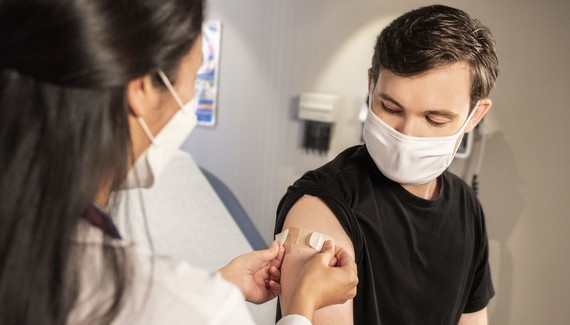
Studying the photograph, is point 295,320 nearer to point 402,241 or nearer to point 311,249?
point 311,249

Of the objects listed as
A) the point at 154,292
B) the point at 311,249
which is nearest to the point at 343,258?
the point at 311,249

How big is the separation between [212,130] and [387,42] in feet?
8.28

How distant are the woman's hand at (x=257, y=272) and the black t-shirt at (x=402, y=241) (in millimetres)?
82

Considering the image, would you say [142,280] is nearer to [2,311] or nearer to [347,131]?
[2,311]

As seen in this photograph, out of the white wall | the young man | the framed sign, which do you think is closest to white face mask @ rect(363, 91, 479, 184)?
the young man

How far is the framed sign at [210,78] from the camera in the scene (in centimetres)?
340

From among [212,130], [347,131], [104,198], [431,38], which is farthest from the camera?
[212,130]

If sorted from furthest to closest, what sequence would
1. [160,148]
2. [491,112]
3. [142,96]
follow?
[491,112] → [160,148] → [142,96]

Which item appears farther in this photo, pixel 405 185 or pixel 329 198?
pixel 405 185

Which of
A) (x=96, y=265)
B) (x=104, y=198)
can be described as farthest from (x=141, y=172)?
(x=96, y=265)

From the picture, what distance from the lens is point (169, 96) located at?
73cm

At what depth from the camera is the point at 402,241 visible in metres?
1.17

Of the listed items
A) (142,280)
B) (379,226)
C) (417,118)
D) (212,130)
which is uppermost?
(417,118)

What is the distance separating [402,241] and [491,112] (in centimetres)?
156
